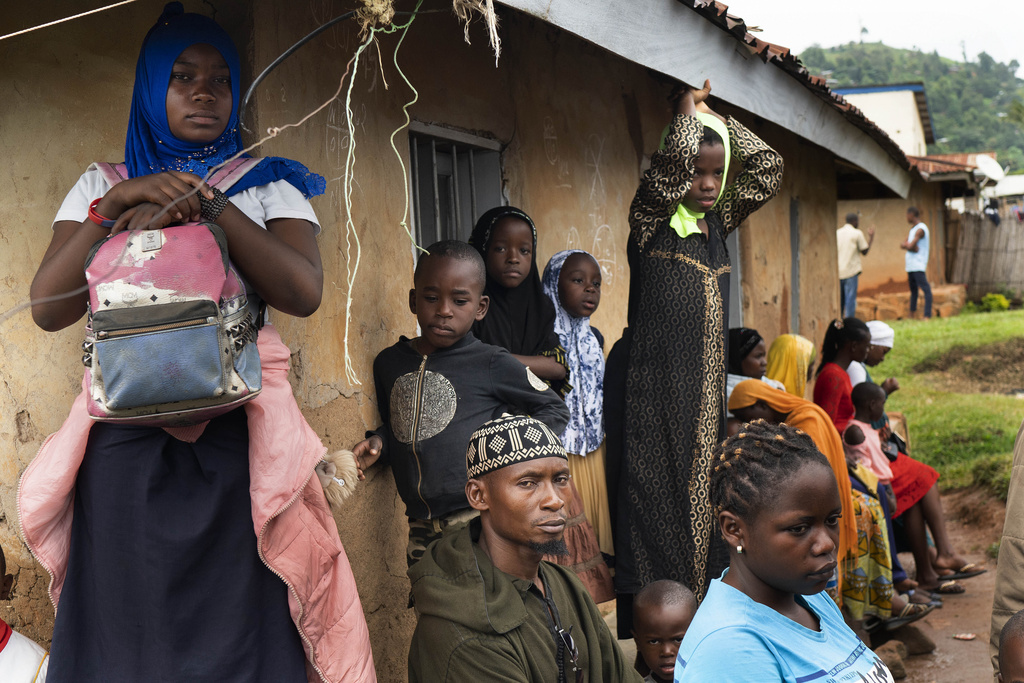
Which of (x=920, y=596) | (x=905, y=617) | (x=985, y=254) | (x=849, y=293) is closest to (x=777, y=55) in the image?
(x=905, y=617)

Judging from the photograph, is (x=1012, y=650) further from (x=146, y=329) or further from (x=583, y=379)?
(x=583, y=379)

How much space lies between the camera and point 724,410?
375 centimetres

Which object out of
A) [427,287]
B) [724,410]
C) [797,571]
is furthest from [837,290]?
[797,571]

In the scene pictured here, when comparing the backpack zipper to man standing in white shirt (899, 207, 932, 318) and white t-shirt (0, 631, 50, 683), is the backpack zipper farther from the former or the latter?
man standing in white shirt (899, 207, 932, 318)

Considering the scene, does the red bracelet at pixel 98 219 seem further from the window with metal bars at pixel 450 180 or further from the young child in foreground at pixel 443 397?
the window with metal bars at pixel 450 180

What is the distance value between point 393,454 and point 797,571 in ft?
5.14

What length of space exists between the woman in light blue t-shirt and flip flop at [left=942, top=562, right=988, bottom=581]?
4.56m

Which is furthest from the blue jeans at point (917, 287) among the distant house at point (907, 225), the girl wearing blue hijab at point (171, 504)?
the girl wearing blue hijab at point (171, 504)

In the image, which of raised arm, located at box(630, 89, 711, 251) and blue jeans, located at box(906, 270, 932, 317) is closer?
raised arm, located at box(630, 89, 711, 251)

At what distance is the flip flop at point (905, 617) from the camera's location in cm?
493

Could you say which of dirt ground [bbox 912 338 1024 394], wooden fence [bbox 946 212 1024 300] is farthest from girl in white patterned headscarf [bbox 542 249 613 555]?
wooden fence [bbox 946 212 1024 300]

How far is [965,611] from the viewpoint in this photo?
5.60 m

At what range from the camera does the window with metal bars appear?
3.73 m

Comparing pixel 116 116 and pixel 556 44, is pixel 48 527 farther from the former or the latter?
pixel 556 44
